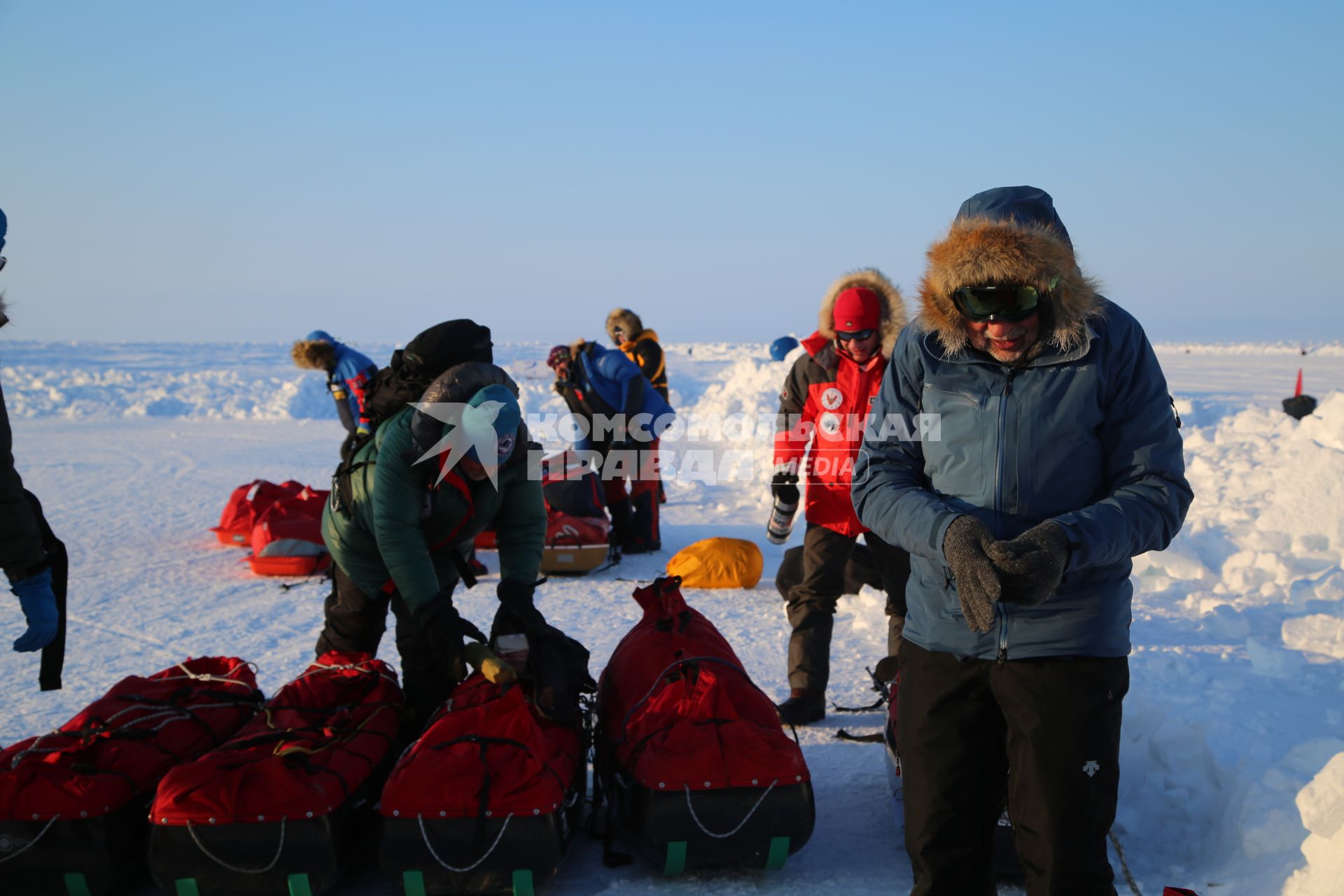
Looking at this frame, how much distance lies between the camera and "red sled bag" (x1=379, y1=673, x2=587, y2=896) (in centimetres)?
263

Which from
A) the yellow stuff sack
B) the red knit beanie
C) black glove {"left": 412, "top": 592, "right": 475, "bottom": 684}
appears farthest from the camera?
the yellow stuff sack

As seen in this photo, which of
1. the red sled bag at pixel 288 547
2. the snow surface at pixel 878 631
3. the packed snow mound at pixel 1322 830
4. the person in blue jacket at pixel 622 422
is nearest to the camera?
the packed snow mound at pixel 1322 830

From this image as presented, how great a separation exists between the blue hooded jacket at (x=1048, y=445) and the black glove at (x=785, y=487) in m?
2.24

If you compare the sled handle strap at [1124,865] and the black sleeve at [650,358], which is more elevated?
the black sleeve at [650,358]

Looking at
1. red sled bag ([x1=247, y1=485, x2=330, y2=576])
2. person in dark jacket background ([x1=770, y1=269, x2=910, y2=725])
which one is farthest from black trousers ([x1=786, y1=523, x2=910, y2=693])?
red sled bag ([x1=247, y1=485, x2=330, y2=576])

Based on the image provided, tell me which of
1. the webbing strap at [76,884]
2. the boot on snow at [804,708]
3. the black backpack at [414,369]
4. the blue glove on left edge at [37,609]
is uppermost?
the black backpack at [414,369]

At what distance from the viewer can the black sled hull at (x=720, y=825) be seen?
2.77 metres

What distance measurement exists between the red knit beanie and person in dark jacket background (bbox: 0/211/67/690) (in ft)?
10.2

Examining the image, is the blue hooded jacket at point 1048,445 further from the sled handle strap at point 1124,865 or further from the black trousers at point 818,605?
the black trousers at point 818,605

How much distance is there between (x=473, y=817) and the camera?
2.64 meters

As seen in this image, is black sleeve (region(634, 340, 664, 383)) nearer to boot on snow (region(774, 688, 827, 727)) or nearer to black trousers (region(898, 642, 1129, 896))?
boot on snow (region(774, 688, 827, 727))

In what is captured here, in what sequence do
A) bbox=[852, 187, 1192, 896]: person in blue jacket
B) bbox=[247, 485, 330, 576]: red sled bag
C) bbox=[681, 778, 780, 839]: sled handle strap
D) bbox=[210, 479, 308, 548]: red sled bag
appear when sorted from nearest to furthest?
bbox=[852, 187, 1192, 896]: person in blue jacket
bbox=[681, 778, 780, 839]: sled handle strap
bbox=[247, 485, 330, 576]: red sled bag
bbox=[210, 479, 308, 548]: red sled bag

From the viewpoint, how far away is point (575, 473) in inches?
297

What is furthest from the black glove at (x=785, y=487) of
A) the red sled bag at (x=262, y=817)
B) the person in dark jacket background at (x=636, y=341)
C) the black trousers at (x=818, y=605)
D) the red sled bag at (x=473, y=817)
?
the person in dark jacket background at (x=636, y=341)
